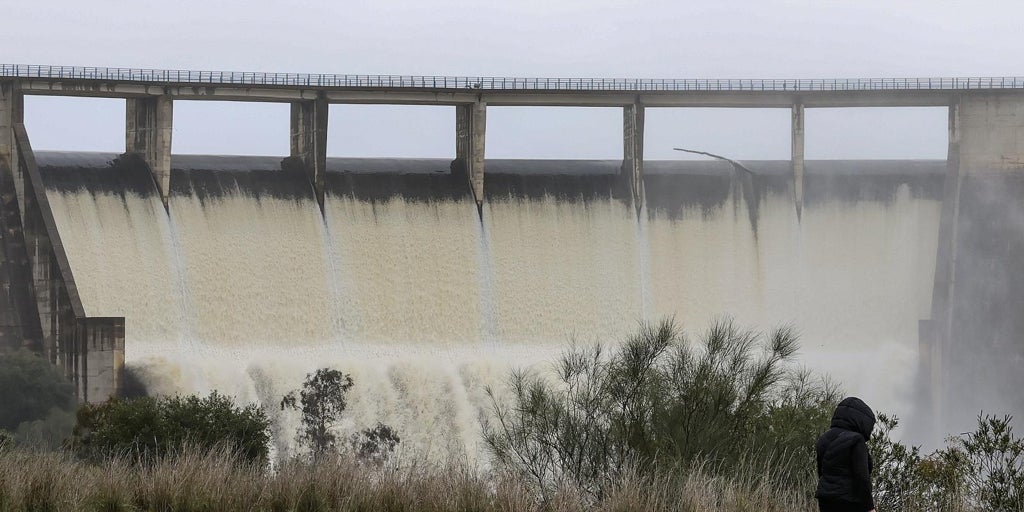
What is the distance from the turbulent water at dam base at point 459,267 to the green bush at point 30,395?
8.16ft

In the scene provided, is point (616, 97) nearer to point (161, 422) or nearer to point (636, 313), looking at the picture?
point (636, 313)

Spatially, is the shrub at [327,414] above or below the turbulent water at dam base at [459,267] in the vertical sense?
below

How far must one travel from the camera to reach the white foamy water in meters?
36.2

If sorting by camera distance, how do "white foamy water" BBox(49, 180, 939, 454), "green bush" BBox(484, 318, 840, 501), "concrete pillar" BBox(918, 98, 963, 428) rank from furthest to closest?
"concrete pillar" BBox(918, 98, 963, 428), "white foamy water" BBox(49, 180, 939, 454), "green bush" BBox(484, 318, 840, 501)

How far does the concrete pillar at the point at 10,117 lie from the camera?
3553cm

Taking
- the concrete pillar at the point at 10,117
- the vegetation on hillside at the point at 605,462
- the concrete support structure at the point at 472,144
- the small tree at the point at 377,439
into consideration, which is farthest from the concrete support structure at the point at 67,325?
the concrete support structure at the point at 472,144

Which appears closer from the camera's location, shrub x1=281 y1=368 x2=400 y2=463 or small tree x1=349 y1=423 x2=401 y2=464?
shrub x1=281 y1=368 x2=400 y2=463

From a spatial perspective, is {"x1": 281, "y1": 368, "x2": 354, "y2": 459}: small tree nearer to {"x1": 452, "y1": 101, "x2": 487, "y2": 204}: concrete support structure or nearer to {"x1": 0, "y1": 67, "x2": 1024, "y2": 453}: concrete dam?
{"x1": 0, "y1": 67, "x2": 1024, "y2": 453}: concrete dam

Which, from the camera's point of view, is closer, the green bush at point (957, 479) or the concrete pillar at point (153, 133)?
the green bush at point (957, 479)

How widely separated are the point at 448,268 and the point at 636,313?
5739 millimetres

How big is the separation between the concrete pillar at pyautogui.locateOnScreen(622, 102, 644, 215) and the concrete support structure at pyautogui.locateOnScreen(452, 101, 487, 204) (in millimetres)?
4341

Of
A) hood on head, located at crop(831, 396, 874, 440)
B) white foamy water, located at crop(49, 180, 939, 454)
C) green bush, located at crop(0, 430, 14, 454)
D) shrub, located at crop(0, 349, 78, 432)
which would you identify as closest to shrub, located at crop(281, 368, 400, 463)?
white foamy water, located at crop(49, 180, 939, 454)

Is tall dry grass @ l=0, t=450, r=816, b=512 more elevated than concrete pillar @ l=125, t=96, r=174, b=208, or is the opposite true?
concrete pillar @ l=125, t=96, r=174, b=208

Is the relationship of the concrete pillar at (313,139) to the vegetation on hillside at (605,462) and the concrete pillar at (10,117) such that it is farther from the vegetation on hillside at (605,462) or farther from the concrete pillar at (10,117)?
the vegetation on hillside at (605,462)
